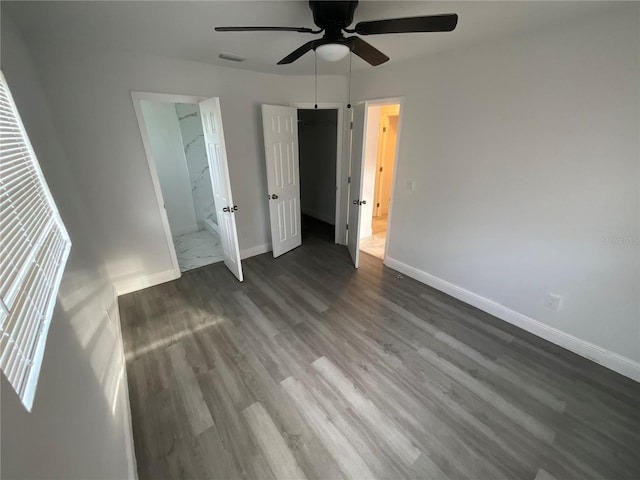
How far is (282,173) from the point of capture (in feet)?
11.7

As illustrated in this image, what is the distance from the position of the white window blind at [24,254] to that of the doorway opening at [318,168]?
3.56 metres

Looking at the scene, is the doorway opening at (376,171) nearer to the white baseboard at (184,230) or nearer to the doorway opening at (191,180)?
the doorway opening at (191,180)

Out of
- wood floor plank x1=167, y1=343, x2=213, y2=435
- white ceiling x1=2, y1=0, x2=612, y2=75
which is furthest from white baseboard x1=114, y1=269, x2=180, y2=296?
white ceiling x1=2, y1=0, x2=612, y2=75

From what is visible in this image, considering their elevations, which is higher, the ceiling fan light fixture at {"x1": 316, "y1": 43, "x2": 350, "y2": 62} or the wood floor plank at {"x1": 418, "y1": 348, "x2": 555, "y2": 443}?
the ceiling fan light fixture at {"x1": 316, "y1": 43, "x2": 350, "y2": 62}

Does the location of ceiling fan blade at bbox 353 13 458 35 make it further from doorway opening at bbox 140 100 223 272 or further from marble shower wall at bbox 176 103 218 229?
marble shower wall at bbox 176 103 218 229

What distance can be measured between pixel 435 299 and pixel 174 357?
2594 millimetres

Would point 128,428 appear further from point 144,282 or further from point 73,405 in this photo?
point 144,282

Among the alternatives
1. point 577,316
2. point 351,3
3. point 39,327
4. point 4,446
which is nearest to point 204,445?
point 39,327

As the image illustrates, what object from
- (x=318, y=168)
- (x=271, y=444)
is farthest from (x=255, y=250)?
(x=271, y=444)

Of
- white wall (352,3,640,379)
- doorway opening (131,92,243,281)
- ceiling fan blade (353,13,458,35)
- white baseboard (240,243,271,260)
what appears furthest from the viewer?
white baseboard (240,243,271,260)

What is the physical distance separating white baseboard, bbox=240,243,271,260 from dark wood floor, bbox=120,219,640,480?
3.40 feet

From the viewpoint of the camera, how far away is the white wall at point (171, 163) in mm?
3980

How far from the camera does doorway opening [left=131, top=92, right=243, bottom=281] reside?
291cm

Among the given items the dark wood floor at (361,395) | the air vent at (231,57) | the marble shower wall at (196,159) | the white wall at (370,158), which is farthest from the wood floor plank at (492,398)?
the marble shower wall at (196,159)
